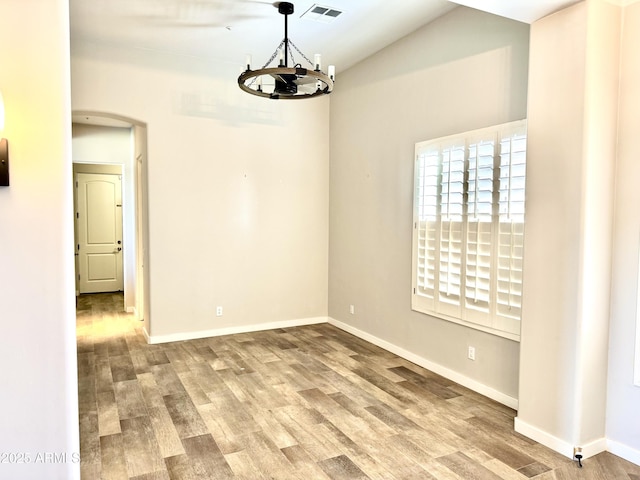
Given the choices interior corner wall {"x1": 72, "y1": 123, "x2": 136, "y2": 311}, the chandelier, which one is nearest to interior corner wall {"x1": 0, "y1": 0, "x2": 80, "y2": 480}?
the chandelier

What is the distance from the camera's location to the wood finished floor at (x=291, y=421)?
268cm

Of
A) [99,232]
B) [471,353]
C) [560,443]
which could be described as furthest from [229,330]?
[99,232]

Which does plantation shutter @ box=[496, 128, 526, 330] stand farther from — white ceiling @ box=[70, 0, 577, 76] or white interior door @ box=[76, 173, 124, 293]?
white interior door @ box=[76, 173, 124, 293]

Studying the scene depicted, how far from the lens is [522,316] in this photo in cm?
310

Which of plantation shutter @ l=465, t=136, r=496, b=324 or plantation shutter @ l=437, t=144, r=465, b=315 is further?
plantation shutter @ l=437, t=144, r=465, b=315

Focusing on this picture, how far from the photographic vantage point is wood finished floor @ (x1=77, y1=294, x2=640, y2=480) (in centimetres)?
268

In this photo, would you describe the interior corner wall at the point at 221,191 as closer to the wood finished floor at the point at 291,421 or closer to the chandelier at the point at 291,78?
the wood finished floor at the point at 291,421

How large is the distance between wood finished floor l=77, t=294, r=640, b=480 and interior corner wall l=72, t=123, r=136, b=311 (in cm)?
207

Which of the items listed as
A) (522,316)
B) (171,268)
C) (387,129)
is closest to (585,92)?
(522,316)

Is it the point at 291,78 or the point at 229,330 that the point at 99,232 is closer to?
the point at 229,330

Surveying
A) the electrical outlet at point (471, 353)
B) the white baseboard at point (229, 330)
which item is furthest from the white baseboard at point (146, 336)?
the electrical outlet at point (471, 353)

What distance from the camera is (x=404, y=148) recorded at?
185 inches

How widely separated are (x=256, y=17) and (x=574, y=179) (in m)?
3.15

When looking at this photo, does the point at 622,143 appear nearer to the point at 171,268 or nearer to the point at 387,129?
the point at 387,129
